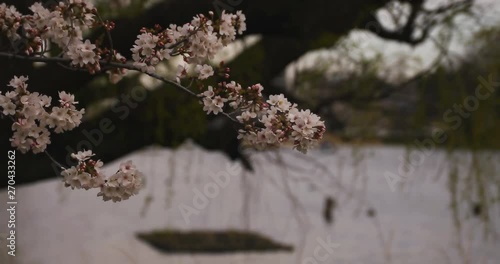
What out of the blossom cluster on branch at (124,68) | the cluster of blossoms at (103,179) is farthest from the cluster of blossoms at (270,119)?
the cluster of blossoms at (103,179)

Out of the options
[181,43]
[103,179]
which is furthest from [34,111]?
[181,43]

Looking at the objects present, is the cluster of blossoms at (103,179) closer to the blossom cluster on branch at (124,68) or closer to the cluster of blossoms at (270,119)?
the blossom cluster on branch at (124,68)

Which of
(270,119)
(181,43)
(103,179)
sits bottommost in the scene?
(103,179)

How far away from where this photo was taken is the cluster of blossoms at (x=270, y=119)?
0.95 metres

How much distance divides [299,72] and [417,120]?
491mm

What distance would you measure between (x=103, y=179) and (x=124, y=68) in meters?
0.21

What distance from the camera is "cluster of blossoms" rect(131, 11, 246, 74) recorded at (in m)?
1.02

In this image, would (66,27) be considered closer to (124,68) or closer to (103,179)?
(124,68)

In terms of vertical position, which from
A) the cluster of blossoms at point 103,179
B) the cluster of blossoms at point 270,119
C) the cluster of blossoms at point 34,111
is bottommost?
the cluster of blossoms at point 103,179

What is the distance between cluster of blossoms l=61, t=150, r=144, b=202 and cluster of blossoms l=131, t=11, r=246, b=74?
16 centimetres

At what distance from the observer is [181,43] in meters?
1.05

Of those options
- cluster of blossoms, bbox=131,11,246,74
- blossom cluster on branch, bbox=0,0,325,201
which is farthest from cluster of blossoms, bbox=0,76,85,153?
cluster of blossoms, bbox=131,11,246,74

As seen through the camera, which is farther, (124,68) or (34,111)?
(124,68)

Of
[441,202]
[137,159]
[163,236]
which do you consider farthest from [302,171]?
[441,202]
